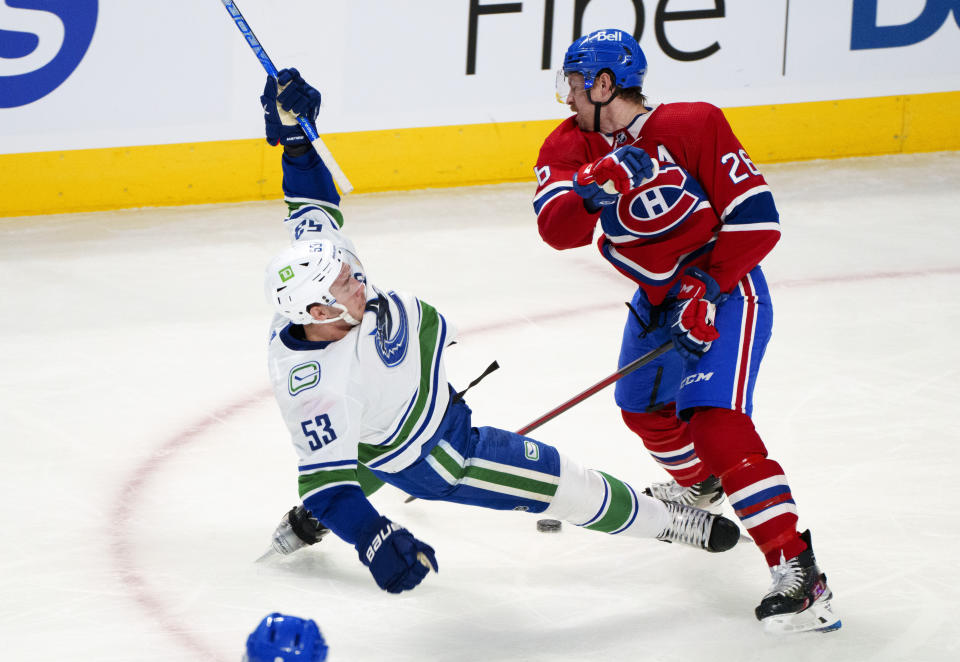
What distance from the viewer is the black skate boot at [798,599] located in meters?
2.86

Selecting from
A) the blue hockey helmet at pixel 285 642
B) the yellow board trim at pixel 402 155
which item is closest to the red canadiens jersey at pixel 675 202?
the blue hockey helmet at pixel 285 642

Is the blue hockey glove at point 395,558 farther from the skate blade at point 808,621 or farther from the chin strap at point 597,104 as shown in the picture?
the chin strap at point 597,104

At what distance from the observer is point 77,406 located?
14.2 feet

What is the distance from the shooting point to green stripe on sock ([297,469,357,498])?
2641mm

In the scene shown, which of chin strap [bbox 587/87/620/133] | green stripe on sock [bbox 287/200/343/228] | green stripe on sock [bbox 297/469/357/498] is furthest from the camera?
green stripe on sock [bbox 287/200/343/228]

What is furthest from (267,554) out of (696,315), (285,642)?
(285,642)

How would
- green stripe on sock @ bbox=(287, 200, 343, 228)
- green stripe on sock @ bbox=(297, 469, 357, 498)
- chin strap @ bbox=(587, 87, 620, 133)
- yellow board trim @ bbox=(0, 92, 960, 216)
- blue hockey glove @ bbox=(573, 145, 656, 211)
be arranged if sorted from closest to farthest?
green stripe on sock @ bbox=(297, 469, 357, 498), blue hockey glove @ bbox=(573, 145, 656, 211), chin strap @ bbox=(587, 87, 620, 133), green stripe on sock @ bbox=(287, 200, 343, 228), yellow board trim @ bbox=(0, 92, 960, 216)

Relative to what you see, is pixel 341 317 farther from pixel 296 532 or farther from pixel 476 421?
pixel 476 421

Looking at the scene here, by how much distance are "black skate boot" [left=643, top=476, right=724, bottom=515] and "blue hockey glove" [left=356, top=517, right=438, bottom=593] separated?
3.91ft

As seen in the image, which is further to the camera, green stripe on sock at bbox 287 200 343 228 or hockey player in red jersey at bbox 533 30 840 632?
green stripe on sock at bbox 287 200 343 228

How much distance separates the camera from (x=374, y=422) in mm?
2816

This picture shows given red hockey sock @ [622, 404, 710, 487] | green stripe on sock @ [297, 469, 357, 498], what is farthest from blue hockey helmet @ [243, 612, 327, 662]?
red hockey sock @ [622, 404, 710, 487]

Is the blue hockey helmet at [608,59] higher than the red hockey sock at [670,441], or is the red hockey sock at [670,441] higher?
the blue hockey helmet at [608,59]

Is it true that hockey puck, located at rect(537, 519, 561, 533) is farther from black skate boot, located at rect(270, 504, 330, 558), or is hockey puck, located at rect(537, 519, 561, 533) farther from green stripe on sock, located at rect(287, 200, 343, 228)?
green stripe on sock, located at rect(287, 200, 343, 228)
